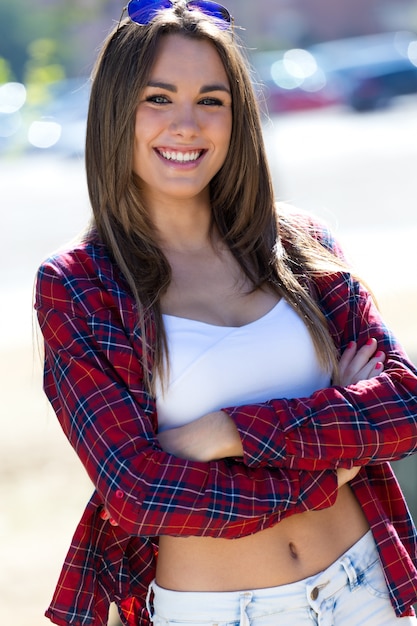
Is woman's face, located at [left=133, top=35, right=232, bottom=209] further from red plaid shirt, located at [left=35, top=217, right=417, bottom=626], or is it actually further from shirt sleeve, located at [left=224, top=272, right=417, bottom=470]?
shirt sleeve, located at [left=224, top=272, right=417, bottom=470]

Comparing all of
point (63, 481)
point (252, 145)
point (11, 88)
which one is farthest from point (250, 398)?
point (11, 88)

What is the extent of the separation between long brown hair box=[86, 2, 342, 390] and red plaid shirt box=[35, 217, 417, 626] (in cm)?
7

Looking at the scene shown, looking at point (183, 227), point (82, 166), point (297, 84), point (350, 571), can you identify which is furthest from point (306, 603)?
point (297, 84)

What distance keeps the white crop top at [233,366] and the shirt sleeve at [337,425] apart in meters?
0.09

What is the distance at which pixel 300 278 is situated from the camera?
111 inches

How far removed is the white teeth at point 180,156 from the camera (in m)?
2.62

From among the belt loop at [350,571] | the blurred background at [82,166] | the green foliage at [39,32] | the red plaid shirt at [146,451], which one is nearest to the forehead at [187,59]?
the blurred background at [82,166]

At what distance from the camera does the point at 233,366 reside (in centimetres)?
252

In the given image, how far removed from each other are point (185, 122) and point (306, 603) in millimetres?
1146

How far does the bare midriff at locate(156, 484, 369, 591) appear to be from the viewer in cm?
240

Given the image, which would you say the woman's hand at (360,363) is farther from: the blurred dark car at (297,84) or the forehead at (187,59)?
the blurred dark car at (297,84)

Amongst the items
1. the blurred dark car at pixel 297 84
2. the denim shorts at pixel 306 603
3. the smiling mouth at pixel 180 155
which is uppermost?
the smiling mouth at pixel 180 155

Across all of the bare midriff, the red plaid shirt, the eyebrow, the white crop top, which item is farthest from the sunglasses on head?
the bare midriff

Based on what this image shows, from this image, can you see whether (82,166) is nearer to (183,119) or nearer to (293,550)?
(183,119)
